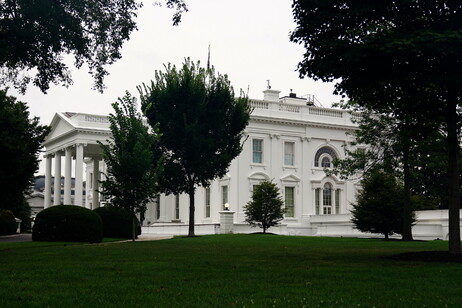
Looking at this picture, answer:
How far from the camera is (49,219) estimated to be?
30.5 m

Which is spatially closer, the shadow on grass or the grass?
the grass

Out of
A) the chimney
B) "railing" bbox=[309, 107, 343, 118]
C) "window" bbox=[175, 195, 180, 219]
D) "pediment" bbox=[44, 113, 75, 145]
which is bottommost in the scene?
"window" bbox=[175, 195, 180, 219]

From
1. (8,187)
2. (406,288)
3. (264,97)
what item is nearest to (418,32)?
(406,288)

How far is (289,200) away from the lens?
6062cm

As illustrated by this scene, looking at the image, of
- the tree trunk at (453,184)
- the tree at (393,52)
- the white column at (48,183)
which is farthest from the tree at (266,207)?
the white column at (48,183)

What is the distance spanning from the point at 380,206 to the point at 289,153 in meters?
25.0

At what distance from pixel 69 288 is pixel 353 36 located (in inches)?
385

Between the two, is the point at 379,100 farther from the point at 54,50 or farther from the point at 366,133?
the point at 366,133

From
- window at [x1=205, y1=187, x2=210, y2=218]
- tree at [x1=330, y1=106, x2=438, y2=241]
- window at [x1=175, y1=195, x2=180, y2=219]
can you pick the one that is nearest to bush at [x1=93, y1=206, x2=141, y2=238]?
tree at [x1=330, y1=106, x2=438, y2=241]

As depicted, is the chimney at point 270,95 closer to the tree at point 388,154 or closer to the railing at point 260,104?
the railing at point 260,104

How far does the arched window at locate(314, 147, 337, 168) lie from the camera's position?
6303 centimetres

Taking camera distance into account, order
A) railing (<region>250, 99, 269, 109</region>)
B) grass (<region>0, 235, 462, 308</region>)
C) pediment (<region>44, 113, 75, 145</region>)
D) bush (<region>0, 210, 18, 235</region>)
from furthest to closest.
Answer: pediment (<region>44, 113, 75, 145</region>) → railing (<region>250, 99, 269, 109</region>) → bush (<region>0, 210, 18, 235</region>) → grass (<region>0, 235, 462, 308</region>)

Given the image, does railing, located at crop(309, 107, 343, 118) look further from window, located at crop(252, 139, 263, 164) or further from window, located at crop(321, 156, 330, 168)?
window, located at crop(252, 139, 263, 164)

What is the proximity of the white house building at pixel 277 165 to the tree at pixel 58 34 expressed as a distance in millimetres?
34993
